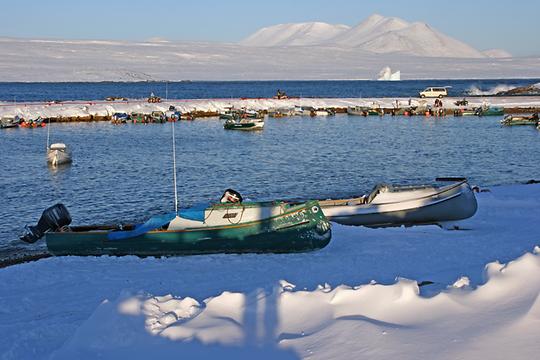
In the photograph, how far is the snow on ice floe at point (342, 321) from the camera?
8461 mm

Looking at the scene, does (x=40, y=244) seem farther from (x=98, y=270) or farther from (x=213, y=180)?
(x=213, y=180)

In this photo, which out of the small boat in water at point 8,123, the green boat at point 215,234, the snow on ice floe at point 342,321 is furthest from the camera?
the small boat in water at point 8,123

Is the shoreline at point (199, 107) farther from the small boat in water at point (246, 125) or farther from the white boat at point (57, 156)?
the white boat at point (57, 156)

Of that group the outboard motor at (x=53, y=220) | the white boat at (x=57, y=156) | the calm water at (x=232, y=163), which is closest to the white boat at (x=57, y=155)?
the white boat at (x=57, y=156)

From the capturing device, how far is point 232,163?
40781 millimetres

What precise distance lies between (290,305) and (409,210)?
12018mm

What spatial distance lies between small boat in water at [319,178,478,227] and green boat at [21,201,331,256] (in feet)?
10.9

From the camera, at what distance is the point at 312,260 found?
17500 millimetres

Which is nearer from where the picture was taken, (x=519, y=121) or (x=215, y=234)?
(x=215, y=234)

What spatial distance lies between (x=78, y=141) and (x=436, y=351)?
49.6 metres

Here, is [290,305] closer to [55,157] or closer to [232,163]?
[232,163]

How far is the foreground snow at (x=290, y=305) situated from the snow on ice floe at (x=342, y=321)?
0.07ft

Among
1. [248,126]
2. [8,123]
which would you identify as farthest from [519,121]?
[8,123]

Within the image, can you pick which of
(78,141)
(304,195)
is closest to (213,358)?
(304,195)
